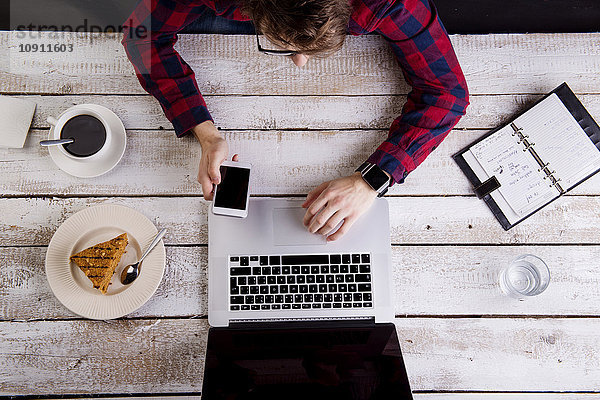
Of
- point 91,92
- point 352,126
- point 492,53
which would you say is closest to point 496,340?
point 352,126

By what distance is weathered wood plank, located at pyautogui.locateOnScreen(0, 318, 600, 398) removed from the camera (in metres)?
0.94

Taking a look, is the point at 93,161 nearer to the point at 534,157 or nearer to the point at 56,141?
the point at 56,141

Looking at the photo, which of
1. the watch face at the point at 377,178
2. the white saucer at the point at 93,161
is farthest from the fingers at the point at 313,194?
the white saucer at the point at 93,161

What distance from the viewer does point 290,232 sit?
0.97 metres

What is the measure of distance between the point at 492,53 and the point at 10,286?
1262 millimetres

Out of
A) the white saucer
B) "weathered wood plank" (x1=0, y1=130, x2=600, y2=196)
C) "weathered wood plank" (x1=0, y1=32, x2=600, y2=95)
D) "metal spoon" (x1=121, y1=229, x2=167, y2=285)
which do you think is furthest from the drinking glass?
the white saucer

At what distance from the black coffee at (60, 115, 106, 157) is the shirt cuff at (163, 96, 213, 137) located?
0.15 m

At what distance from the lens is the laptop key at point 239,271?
94 centimetres

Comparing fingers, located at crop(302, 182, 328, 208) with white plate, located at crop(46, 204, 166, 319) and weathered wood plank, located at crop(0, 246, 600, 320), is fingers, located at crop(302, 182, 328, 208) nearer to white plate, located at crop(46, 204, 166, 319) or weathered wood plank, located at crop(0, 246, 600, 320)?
weathered wood plank, located at crop(0, 246, 600, 320)

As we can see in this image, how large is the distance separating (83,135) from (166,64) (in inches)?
9.5

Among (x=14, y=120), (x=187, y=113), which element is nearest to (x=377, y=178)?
(x=187, y=113)

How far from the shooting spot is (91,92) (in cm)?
104

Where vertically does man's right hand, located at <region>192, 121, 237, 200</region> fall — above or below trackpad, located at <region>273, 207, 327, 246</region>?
above

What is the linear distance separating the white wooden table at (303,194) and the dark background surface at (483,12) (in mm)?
91
